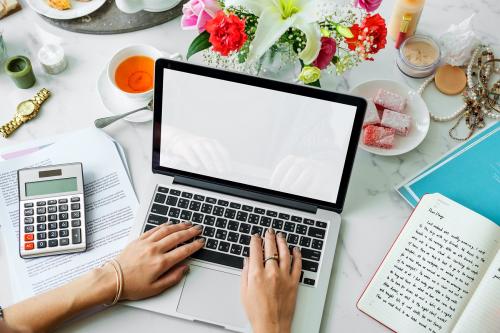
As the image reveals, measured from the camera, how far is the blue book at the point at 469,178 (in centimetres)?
100

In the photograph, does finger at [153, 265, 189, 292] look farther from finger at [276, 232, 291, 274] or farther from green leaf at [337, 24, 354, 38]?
green leaf at [337, 24, 354, 38]

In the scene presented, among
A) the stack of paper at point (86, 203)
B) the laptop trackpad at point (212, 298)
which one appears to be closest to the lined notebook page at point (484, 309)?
the laptop trackpad at point (212, 298)

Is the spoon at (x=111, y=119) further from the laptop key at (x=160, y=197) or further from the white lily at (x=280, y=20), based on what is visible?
the white lily at (x=280, y=20)

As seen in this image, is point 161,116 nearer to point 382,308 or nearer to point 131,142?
point 131,142

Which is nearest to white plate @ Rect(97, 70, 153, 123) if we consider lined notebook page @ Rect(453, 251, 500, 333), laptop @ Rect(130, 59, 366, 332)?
laptop @ Rect(130, 59, 366, 332)

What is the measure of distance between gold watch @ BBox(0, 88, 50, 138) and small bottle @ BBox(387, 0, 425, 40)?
684mm

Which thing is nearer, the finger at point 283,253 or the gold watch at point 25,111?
the finger at point 283,253

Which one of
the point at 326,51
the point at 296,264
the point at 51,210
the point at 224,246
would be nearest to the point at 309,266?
the point at 296,264

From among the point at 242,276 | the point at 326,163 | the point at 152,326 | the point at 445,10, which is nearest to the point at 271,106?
the point at 326,163

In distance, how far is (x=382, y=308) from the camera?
92 cm

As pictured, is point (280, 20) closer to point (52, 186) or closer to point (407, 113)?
point (407, 113)

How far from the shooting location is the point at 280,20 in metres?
0.84

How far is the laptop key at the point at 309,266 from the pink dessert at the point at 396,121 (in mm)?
285

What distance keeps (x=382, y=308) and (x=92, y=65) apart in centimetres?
72
